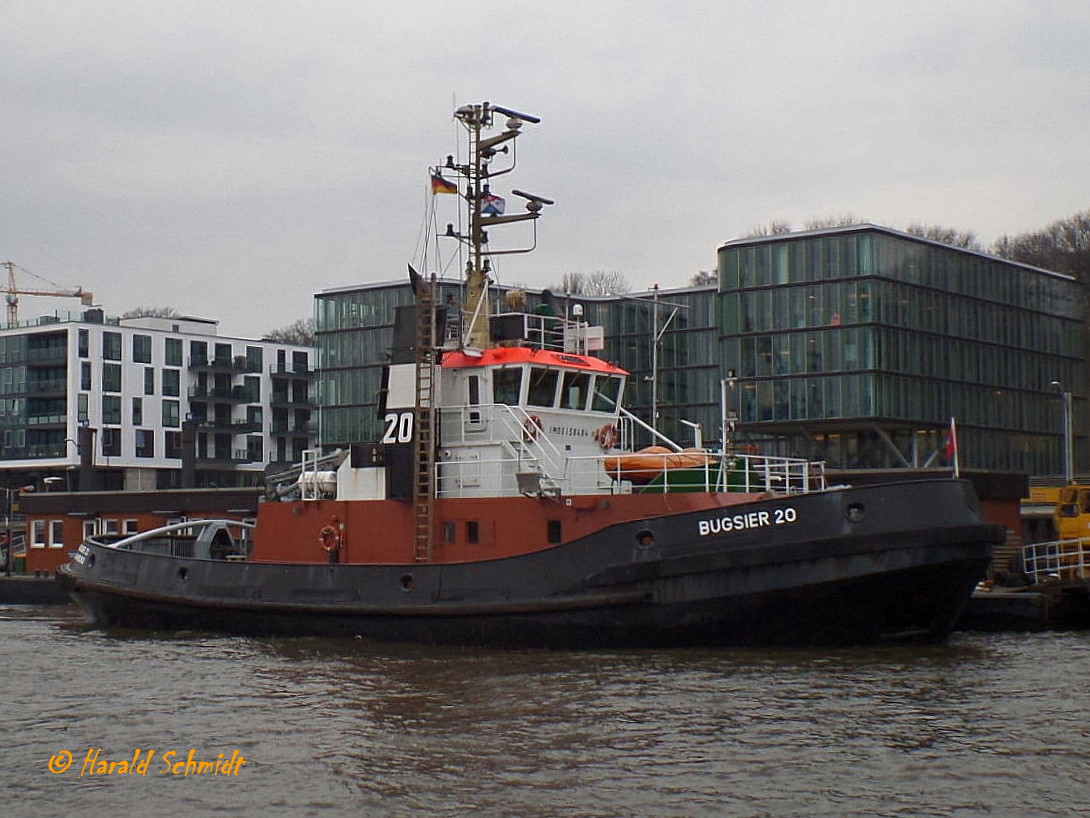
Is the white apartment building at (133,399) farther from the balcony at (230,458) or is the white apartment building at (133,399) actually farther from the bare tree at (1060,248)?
the bare tree at (1060,248)

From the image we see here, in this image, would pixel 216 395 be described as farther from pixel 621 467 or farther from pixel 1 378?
pixel 621 467

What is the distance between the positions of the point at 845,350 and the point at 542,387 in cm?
3762

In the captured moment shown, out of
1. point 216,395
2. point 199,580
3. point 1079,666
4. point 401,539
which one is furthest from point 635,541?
point 216,395

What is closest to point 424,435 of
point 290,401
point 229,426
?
point 229,426

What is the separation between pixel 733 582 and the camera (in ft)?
56.5

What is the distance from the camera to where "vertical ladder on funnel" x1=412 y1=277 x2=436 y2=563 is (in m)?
19.2

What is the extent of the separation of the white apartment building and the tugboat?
46.3m

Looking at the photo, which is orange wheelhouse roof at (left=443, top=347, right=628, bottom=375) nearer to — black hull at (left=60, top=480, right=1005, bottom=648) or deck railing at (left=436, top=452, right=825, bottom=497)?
deck railing at (left=436, top=452, right=825, bottom=497)

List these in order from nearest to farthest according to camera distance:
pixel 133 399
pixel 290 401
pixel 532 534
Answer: pixel 532 534
pixel 133 399
pixel 290 401

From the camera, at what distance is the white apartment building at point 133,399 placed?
226ft

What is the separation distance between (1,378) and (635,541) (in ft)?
198

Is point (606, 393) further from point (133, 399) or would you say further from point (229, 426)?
point (229, 426)

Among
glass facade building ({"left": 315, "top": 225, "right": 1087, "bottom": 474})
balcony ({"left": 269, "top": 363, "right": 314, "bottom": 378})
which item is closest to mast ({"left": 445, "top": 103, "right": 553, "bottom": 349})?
glass facade building ({"left": 315, "top": 225, "right": 1087, "bottom": 474})

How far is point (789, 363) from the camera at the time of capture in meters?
56.9
